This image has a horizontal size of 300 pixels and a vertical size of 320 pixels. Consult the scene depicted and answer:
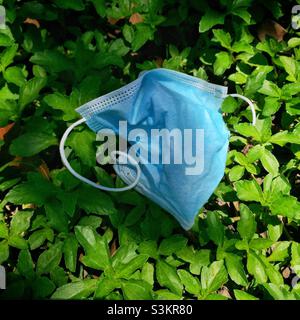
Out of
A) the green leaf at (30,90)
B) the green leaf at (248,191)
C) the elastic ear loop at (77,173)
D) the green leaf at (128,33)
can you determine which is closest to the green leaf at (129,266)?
the elastic ear loop at (77,173)

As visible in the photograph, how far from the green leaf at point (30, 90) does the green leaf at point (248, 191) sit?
27.5 inches

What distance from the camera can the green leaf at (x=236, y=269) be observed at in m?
1.53

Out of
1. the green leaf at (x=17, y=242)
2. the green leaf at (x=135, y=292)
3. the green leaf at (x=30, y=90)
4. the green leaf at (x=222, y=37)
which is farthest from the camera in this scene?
the green leaf at (x=222, y=37)

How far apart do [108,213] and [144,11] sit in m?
0.81

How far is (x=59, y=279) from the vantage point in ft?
5.02

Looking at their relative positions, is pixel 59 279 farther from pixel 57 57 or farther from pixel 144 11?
pixel 144 11

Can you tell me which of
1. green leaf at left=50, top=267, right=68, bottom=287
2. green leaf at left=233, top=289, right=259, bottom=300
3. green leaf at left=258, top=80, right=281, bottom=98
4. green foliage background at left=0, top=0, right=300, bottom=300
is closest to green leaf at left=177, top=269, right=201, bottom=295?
green foliage background at left=0, top=0, right=300, bottom=300

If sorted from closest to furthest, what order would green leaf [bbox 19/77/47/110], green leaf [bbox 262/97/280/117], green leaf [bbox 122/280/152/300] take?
green leaf [bbox 122/280/152/300] < green leaf [bbox 19/77/47/110] < green leaf [bbox 262/97/280/117]

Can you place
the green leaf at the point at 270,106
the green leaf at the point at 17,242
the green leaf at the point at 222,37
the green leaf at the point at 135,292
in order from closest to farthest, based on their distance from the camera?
the green leaf at the point at 135,292 < the green leaf at the point at 17,242 < the green leaf at the point at 270,106 < the green leaf at the point at 222,37

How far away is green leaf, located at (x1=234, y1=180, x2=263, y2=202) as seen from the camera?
1.59 meters

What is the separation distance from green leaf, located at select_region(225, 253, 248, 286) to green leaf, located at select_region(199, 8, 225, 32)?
0.84 meters

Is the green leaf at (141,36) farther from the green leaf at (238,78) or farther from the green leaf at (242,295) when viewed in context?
the green leaf at (242,295)

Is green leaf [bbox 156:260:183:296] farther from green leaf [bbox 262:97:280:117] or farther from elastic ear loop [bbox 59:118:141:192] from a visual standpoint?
green leaf [bbox 262:97:280:117]
